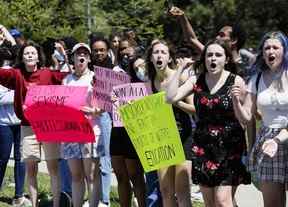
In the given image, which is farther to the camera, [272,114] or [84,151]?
[84,151]

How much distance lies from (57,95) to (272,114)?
283 cm

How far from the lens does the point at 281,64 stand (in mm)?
6562

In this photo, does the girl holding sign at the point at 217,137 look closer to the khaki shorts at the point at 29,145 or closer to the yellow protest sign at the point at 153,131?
the yellow protest sign at the point at 153,131

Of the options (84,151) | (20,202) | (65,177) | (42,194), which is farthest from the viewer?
(42,194)

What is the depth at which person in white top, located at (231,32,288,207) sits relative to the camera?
6.49m

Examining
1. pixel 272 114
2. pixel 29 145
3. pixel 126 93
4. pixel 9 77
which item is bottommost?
pixel 29 145

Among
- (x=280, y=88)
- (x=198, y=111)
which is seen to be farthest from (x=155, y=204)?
(x=280, y=88)

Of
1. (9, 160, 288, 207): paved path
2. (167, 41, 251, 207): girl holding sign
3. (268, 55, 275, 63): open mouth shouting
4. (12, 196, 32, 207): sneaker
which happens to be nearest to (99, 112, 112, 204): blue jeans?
(12, 196, 32, 207): sneaker

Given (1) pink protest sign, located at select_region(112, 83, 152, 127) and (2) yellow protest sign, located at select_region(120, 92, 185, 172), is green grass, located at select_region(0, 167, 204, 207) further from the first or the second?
(2) yellow protest sign, located at select_region(120, 92, 185, 172)

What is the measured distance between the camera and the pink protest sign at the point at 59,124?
825 cm

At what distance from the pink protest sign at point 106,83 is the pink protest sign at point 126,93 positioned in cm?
9

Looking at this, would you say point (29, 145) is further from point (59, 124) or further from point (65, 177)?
point (65, 177)

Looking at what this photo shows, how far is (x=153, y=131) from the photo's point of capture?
7.51 m

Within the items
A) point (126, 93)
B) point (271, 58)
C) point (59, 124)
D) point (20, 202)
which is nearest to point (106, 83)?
point (126, 93)
